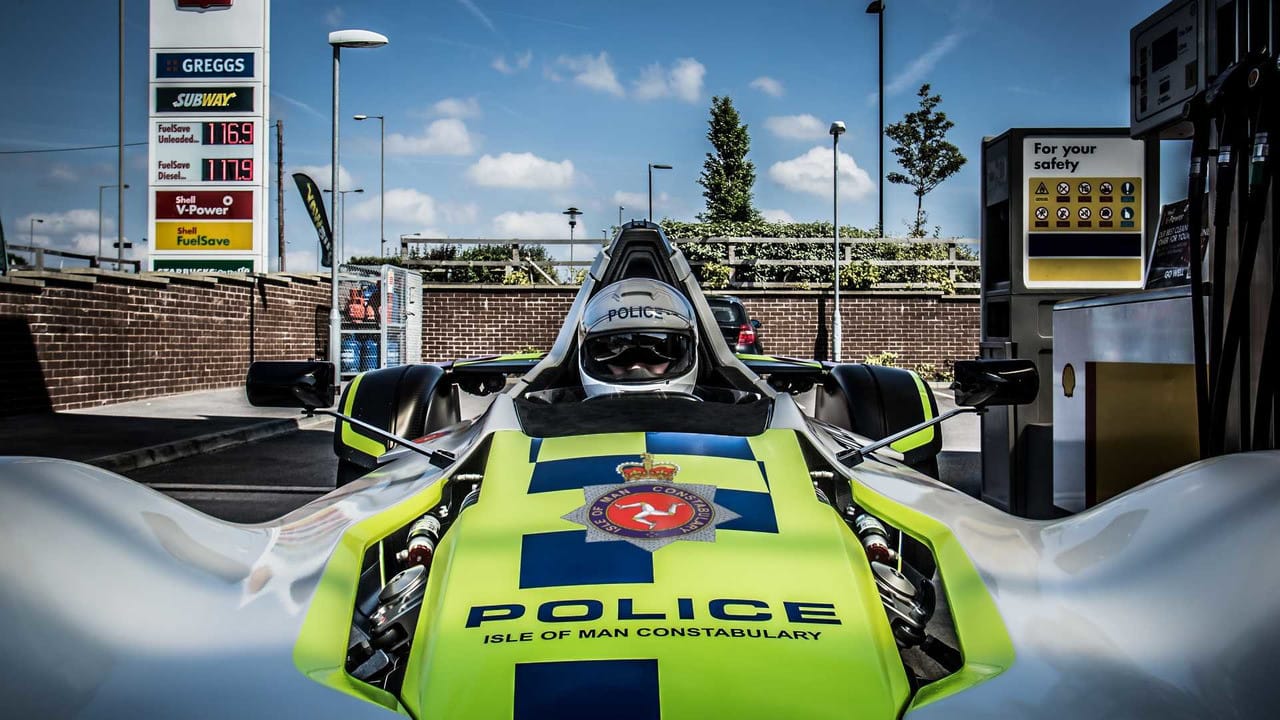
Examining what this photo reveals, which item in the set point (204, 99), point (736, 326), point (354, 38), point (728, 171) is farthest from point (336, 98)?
point (728, 171)

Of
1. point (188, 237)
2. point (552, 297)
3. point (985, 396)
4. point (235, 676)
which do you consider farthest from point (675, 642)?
point (552, 297)

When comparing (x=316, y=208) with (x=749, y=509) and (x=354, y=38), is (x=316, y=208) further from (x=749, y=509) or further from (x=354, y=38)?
(x=749, y=509)

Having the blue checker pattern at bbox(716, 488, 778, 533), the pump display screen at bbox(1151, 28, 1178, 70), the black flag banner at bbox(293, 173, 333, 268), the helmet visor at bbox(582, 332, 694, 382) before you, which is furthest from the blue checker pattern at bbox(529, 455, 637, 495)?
the black flag banner at bbox(293, 173, 333, 268)

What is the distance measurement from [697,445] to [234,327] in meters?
16.7

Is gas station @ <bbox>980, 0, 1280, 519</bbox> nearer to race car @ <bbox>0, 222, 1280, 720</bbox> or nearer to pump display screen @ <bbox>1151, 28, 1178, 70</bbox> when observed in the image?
pump display screen @ <bbox>1151, 28, 1178, 70</bbox>

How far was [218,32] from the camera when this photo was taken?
707 inches

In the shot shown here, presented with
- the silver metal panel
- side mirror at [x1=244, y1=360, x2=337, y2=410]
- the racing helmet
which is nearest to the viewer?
side mirror at [x1=244, y1=360, x2=337, y2=410]

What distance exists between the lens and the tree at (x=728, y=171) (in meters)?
37.2

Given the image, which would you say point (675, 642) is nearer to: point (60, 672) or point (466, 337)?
point (60, 672)

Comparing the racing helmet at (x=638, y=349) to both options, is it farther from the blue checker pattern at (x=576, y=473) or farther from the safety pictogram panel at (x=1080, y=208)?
the safety pictogram panel at (x=1080, y=208)

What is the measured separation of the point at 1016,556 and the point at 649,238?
2698 millimetres

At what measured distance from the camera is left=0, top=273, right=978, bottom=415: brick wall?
38.6 feet

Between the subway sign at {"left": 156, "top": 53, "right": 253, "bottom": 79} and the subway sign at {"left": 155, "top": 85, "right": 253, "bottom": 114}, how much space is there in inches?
10.7

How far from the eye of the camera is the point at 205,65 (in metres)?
18.1
